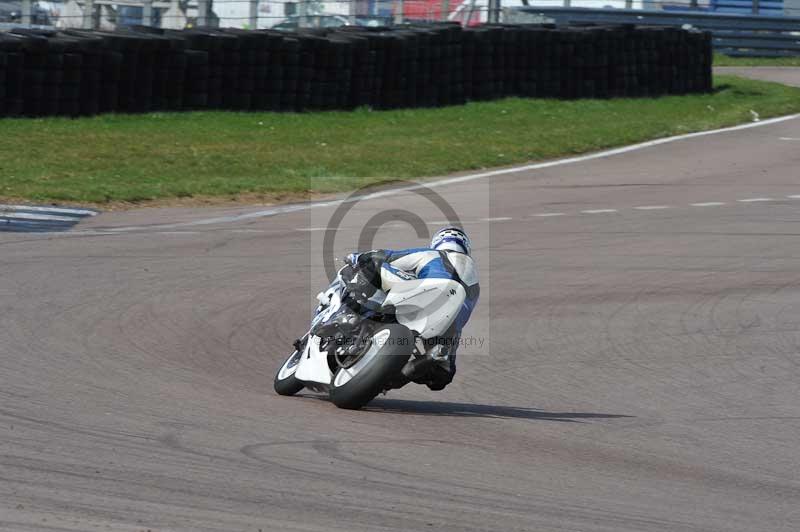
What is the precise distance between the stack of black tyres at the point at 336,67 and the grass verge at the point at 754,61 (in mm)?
6670

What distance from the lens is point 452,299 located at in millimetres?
6332

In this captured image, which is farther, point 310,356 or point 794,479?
point 310,356

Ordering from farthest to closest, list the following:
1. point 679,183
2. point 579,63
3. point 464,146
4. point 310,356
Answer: point 579,63 < point 464,146 < point 679,183 < point 310,356

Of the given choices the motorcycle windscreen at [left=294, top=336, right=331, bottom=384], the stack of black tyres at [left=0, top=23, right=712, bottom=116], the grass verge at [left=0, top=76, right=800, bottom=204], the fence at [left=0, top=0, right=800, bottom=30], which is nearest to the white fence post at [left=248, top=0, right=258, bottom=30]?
the fence at [left=0, top=0, right=800, bottom=30]

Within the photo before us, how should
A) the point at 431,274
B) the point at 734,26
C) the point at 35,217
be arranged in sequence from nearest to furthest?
the point at 431,274
the point at 35,217
the point at 734,26

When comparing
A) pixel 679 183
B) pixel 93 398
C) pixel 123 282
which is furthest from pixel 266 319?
pixel 679 183

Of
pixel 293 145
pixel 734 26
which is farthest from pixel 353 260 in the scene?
pixel 734 26

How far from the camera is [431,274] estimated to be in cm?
637

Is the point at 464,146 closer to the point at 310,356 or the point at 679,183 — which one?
the point at 679,183

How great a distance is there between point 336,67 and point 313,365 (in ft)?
47.6

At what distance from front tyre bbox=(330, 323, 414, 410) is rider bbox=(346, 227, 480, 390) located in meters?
0.10

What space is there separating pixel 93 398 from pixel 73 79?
41.1 ft

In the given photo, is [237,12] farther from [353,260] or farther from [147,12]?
[353,260]

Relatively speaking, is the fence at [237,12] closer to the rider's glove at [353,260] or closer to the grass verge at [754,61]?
the grass verge at [754,61]
